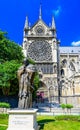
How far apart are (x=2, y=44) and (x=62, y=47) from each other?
156 feet

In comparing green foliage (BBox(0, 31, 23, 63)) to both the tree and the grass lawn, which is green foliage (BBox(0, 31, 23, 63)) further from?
the grass lawn

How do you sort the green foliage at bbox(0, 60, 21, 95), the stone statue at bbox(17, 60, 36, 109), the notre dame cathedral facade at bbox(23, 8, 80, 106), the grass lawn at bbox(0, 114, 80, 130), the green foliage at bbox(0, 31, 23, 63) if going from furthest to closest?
the notre dame cathedral facade at bbox(23, 8, 80, 106), the green foliage at bbox(0, 31, 23, 63), the green foliage at bbox(0, 60, 21, 95), the grass lawn at bbox(0, 114, 80, 130), the stone statue at bbox(17, 60, 36, 109)

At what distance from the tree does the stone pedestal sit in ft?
74.9

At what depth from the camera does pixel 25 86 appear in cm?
1513

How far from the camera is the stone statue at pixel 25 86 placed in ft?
48.4

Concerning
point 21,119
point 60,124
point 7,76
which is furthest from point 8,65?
point 21,119

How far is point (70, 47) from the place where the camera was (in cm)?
8888

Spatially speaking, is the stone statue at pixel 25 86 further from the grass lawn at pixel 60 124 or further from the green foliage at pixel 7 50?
the green foliage at pixel 7 50

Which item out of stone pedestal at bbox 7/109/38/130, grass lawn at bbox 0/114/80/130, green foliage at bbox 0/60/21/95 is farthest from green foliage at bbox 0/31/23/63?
stone pedestal at bbox 7/109/38/130

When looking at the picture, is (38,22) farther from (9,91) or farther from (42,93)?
(9,91)

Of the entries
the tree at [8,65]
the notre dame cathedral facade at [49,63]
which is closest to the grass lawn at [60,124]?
the tree at [8,65]

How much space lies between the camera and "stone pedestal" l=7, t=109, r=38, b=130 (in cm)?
1401

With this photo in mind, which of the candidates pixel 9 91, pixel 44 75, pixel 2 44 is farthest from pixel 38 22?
pixel 9 91

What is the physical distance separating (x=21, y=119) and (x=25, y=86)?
2.14 m
